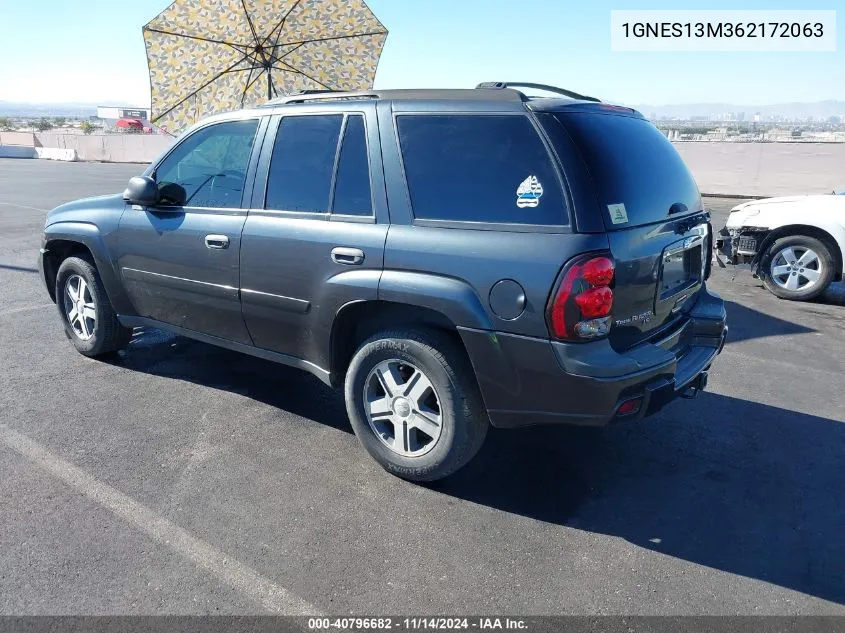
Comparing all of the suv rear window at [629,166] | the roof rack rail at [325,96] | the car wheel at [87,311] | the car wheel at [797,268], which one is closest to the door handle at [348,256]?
the roof rack rail at [325,96]

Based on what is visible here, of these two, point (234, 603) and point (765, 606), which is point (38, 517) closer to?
point (234, 603)

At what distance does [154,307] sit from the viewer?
4.71 metres

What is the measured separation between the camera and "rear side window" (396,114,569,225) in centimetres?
299

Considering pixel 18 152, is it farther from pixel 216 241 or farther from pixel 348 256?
pixel 348 256

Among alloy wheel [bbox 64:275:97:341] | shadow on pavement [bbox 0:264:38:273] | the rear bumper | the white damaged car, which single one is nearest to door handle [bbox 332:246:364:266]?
the rear bumper

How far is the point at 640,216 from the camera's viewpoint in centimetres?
313

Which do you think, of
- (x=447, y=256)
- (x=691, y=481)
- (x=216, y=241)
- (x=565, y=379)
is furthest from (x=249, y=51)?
(x=691, y=481)

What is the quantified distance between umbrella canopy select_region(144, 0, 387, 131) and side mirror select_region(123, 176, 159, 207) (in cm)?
376

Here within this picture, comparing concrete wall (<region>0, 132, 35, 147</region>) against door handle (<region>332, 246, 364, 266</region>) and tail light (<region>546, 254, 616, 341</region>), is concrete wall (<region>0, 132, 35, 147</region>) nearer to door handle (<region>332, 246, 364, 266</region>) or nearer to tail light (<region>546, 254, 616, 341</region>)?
door handle (<region>332, 246, 364, 266</region>)

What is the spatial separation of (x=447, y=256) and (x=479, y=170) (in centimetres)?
43

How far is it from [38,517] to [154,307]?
6.06 ft

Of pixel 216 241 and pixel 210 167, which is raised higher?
pixel 210 167

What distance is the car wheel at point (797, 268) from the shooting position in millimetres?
7320

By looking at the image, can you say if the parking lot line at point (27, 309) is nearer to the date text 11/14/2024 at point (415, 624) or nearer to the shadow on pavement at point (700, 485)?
the shadow on pavement at point (700, 485)
